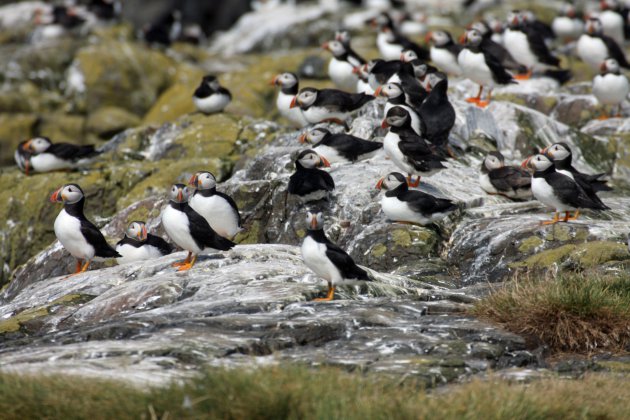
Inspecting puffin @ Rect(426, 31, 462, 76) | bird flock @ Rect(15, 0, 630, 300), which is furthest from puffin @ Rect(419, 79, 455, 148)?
puffin @ Rect(426, 31, 462, 76)

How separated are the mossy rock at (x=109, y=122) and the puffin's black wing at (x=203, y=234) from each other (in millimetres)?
15664

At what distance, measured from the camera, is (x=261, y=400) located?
243 inches

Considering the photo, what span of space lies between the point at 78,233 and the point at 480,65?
7825 mm

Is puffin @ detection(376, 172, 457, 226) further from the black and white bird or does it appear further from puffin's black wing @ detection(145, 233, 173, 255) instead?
puffin's black wing @ detection(145, 233, 173, 255)

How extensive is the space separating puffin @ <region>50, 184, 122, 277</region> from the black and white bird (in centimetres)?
220

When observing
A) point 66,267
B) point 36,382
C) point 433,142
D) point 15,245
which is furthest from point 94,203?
point 36,382

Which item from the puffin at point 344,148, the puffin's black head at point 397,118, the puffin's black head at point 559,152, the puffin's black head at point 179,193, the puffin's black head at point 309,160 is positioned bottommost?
the puffin's black head at point 559,152

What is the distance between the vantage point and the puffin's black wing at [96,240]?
11.7m

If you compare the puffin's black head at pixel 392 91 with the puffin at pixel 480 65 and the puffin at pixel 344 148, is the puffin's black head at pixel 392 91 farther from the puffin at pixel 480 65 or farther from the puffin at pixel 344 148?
the puffin at pixel 480 65

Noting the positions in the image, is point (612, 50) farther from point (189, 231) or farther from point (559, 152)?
point (189, 231)

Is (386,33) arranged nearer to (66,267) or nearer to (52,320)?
(66,267)

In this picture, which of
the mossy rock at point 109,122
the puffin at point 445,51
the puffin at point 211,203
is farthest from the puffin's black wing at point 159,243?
the mossy rock at point 109,122

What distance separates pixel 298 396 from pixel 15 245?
35.3 ft

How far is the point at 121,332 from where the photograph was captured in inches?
313
